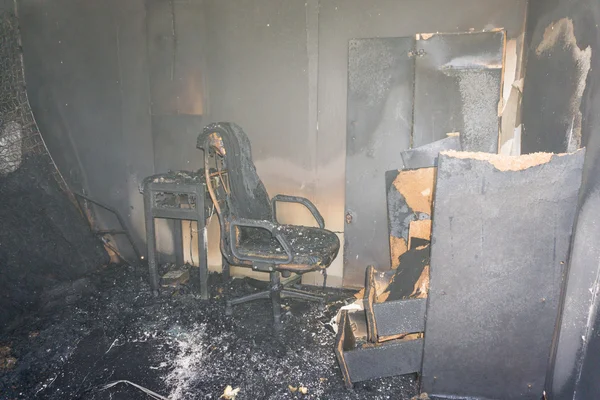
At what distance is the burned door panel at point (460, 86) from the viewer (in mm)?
2846

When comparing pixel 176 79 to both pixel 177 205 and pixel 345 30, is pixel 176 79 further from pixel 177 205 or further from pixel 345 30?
pixel 345 30

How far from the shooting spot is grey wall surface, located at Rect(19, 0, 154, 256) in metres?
3.62

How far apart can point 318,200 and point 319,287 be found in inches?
32.0

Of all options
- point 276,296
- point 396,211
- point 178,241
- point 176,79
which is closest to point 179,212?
point 178,241

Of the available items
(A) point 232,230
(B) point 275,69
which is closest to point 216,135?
(A) point 232,230

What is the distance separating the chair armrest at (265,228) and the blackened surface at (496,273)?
3.15 ft

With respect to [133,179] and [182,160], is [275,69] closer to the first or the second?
[182,160]

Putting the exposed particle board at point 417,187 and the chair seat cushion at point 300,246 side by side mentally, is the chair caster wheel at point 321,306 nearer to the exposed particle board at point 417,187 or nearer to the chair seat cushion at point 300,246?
the chair seat cushion at point 300,246

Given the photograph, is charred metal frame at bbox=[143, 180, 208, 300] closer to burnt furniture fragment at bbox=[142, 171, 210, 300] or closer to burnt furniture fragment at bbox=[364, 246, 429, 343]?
burnt furniture fragment at bbox=[142, 171, 210, 300]

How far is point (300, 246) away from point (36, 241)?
7.58ft

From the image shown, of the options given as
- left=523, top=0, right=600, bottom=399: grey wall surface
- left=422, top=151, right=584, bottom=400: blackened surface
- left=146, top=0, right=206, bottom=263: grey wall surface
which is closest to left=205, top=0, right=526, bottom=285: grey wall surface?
left=146, top=0, right=206, bottom=263: grey wall surface

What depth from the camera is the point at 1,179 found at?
3.32m

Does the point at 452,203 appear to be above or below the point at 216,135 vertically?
below

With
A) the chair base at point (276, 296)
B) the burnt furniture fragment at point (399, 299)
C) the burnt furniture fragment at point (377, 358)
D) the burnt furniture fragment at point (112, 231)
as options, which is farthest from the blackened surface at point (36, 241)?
the burnt furniture fragment at point (399, 299)
